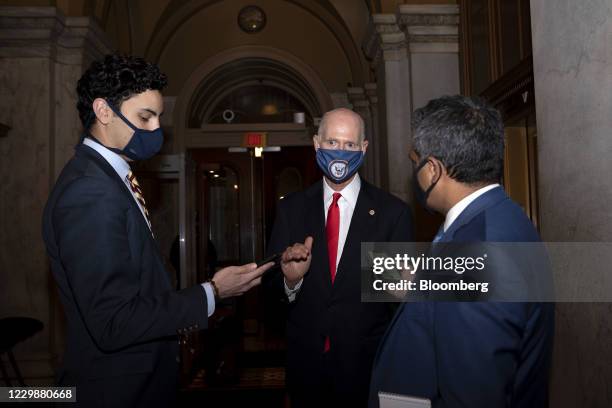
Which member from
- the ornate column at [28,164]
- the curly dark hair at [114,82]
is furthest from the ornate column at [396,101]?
the curly dark hair at [114,82]

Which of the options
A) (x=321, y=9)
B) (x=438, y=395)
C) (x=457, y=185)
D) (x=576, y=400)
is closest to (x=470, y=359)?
(x=438, y=395)

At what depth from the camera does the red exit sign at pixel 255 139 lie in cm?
1075

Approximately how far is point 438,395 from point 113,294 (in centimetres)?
103

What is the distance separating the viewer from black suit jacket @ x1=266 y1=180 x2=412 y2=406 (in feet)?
7.81

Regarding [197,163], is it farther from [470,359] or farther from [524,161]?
[470,359]

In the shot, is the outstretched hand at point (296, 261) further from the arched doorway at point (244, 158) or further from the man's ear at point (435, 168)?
the arched doorway at point (244, 158)

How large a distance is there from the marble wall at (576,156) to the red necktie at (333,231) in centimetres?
93

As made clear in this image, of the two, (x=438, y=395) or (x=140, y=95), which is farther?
(x=140, y=95)

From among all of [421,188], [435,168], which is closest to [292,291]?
[421,188]

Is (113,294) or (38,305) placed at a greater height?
(113,294)

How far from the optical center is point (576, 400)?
1985 millimetres

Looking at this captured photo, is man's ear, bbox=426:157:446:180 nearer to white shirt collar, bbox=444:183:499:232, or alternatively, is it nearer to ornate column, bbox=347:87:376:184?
white shirt collar, bbox=444:183:499:232

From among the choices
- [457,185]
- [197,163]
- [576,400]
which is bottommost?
[576,400]

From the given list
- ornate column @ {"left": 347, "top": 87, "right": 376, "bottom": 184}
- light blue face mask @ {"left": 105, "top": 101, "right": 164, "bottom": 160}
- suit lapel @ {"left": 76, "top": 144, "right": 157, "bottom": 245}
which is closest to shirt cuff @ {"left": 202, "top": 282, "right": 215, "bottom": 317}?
suit lapel @ {"left": 76, "top": 144, "right": 157, "bottom": 245}
